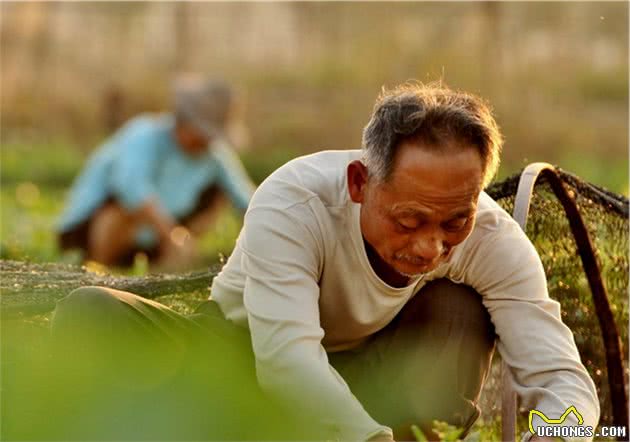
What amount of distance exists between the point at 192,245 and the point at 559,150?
16.0 feet

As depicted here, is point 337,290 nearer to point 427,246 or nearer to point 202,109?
point 427,246

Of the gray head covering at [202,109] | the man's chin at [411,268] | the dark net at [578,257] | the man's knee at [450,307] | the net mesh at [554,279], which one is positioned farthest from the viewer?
the gray head covering at [202,109]

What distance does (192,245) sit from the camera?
8.31 metres

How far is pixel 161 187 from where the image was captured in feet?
28.0

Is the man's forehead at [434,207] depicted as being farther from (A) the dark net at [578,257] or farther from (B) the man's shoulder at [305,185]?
(A) the dark net at [578,257]

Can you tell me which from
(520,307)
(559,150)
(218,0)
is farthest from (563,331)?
(218,0)

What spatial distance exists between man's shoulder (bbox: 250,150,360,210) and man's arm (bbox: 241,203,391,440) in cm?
3

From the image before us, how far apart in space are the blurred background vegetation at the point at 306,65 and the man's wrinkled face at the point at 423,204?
8.80 metres

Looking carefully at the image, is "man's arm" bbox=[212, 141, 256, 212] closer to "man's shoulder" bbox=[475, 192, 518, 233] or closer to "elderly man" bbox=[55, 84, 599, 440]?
"elderly man" bbox=[55, 84, 599, 440]

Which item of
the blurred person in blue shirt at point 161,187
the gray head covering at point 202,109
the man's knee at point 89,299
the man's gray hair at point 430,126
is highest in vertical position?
the man's gray hair at point 430,126

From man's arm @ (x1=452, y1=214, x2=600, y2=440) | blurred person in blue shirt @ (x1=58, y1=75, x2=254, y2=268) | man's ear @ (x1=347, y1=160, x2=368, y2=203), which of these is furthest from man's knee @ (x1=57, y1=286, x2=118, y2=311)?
blurred person in blue shirt @ (x1=58, y1=75, x2=254, y2=268)

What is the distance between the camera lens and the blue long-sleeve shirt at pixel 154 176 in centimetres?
820

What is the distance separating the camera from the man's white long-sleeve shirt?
3059 mm

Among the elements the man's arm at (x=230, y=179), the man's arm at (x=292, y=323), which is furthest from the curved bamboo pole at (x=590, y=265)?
the man's arm at (x=230, y=179)
